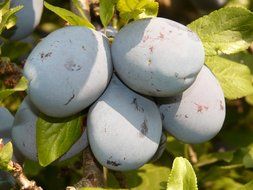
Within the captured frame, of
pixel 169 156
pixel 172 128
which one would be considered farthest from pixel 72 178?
pixel 172 128

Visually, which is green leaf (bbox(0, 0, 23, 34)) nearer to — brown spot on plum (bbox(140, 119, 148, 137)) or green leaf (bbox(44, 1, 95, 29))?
green leaf (bbox(44, 1, 95, 29))

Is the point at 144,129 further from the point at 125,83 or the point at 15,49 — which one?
the point at 15,49

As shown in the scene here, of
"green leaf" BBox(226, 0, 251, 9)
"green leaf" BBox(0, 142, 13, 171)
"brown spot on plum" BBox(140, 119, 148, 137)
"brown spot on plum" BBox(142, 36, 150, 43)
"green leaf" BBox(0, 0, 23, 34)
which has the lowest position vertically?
"green leaf" BBox(226, 0, 251, 9)

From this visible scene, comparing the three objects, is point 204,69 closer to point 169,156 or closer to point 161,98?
point 161,98

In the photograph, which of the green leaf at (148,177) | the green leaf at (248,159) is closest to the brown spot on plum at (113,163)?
the green leaf at (148,177)

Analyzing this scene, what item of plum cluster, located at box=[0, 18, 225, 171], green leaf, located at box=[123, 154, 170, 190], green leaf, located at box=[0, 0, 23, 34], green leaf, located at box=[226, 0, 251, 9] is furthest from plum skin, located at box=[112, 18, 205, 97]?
green leaf, located at box=[226, 0, 251, 9]

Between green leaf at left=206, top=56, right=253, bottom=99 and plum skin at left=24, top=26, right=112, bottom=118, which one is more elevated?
plum skin at left=24, top=26, right=112, bottom=118

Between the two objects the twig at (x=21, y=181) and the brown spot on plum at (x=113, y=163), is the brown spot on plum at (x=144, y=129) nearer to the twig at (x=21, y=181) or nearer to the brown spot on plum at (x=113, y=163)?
the brown spot on plum at (x=113, y=163)

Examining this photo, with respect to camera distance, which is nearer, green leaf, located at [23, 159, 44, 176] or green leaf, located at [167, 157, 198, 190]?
green leaf, located at [167, 157, 198, 190]

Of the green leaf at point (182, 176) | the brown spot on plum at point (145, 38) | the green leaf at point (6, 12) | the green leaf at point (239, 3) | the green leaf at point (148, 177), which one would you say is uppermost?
the green leaf at point (6, 12)
